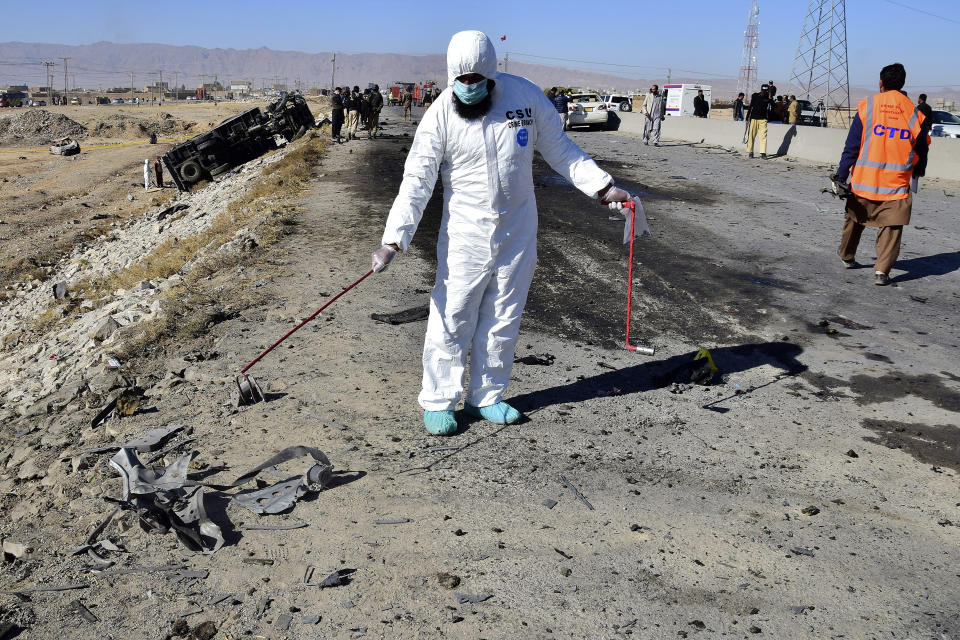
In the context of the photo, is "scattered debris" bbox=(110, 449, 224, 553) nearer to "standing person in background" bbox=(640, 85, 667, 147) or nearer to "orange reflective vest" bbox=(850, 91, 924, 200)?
"orange reflective vest" bbox=(850, 91, 924, 200)

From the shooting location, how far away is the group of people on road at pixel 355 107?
70.2ft

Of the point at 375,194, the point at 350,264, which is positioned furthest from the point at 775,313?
the point at 375,194

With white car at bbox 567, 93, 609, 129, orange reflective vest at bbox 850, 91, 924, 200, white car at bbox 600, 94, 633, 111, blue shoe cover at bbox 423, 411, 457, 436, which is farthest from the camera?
white car at bbox 600, 94, 633, 111

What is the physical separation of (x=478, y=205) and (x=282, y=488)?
1.71m

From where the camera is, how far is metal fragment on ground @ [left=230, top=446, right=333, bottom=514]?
11.3 feet

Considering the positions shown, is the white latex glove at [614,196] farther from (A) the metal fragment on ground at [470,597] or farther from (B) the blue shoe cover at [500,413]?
(A) the metal fragment on ground at [470,597]

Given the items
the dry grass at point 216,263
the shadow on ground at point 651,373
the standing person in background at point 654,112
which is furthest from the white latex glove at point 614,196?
the standing person in background at point 654,112

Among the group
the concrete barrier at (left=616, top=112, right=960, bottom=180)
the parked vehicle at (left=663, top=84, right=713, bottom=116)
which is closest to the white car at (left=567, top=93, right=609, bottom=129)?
the concrete barrier at (left=616, top=112, right=960, bottom=180)

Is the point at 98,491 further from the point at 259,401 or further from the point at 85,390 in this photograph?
the point at 85,390

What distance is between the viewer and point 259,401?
4.52m

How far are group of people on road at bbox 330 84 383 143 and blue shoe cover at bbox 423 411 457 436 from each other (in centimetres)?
1833

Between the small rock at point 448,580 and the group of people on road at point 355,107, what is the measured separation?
19.5 meters

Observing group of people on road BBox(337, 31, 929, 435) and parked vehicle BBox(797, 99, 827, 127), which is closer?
group of people on road BBox(337, 31, 929, 435)

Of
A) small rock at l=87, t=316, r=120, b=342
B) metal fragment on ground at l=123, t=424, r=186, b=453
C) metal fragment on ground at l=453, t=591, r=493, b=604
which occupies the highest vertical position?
metal fragment on ground at l=453, t=591, r=493, b=604
